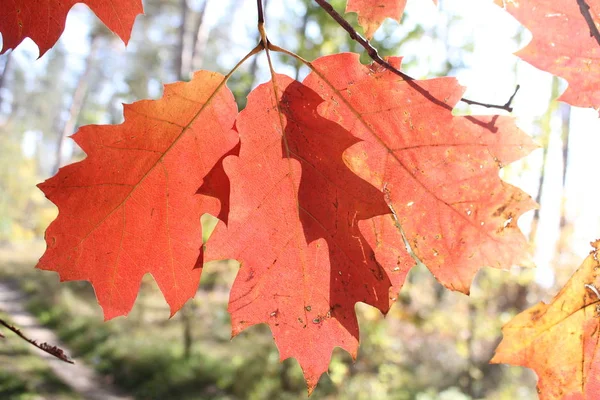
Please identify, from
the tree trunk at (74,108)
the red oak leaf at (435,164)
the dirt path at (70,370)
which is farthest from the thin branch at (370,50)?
the tree trunk at (74,108)

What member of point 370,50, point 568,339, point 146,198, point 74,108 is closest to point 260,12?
point 370,50

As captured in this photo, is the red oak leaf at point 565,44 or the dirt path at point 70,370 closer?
the red oak leaf at point 565,44

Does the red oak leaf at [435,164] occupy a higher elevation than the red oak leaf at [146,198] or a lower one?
lower

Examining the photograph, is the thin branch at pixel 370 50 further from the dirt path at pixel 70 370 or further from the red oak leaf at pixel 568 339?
the dirt path at pixel 70 370

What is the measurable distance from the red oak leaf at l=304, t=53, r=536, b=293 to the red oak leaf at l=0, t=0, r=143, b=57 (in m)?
0.22

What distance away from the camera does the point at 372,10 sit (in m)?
0.63

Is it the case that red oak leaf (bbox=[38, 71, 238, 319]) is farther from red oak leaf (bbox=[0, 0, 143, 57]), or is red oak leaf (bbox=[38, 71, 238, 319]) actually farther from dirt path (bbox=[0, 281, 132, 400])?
dirt path (bbox=[0, 281, 132, 400])

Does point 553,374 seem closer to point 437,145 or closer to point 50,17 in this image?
point 437,145

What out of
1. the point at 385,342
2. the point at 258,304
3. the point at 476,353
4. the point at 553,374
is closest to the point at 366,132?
the point at 258,304

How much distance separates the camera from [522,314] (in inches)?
22.0

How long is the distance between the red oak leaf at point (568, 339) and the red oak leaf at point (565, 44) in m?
0.17

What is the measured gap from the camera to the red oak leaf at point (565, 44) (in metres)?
0.53

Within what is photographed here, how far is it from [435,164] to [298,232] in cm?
18

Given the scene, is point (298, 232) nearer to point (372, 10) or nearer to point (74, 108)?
point (372, 10)
